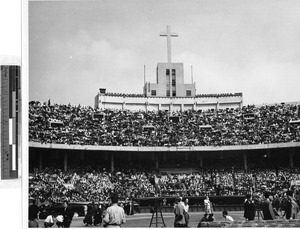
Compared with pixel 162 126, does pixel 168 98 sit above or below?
above

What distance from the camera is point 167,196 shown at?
89.7ft

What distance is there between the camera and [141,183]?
30.2 meters

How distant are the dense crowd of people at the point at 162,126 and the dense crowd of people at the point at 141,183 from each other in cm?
216

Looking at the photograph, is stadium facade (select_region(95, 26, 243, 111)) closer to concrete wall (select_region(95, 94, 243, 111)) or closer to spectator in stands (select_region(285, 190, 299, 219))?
concrete wall (select_region(95, 94, 243, 111))

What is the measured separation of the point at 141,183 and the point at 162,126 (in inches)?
256

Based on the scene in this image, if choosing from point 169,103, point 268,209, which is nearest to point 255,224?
point 268,209

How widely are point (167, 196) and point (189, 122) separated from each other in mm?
10088

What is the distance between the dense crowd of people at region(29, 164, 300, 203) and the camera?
26875 mm

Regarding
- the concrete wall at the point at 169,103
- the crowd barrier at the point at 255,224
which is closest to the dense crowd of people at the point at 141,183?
the concrete wall at the point at 169,103

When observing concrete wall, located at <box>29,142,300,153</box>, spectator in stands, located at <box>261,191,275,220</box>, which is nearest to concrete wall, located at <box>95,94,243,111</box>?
concrete wall, located at <box>29,142,300,153</box>

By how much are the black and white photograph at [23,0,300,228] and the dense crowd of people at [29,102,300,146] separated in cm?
9

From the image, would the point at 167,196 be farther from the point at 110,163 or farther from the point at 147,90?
the point at 147,90

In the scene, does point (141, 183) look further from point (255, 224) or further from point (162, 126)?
point (255, 224)

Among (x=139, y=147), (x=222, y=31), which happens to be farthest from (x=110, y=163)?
(x=222, y=31)
